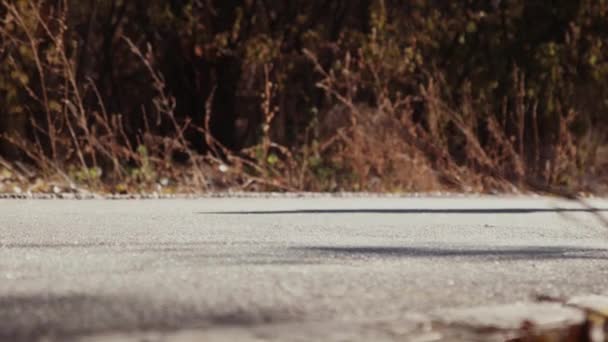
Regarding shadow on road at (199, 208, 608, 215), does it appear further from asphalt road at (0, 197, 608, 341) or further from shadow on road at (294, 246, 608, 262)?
shadow on road at (294, 246, 608, 262)

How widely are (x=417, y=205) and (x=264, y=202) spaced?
1087mm

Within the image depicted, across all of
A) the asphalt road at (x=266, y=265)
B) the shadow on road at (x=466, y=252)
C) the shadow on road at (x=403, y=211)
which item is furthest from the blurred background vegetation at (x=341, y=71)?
the shadow on road at (x=466, y=252)

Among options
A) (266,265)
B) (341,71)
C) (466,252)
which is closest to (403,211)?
(466,252)

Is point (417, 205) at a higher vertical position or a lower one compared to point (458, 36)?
lower

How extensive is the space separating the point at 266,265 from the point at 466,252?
4.09 feet

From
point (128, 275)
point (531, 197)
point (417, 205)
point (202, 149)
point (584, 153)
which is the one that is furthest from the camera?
point (202, 149)

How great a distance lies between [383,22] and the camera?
48.7 feet

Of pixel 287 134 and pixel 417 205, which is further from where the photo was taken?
pixel 287 134

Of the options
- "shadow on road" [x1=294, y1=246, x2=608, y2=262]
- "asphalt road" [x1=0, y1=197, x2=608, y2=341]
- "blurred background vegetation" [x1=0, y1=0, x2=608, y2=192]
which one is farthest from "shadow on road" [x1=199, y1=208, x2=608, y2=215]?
"blurred background vegetation" [x1=0, y1=0, x2=608, y2=192]

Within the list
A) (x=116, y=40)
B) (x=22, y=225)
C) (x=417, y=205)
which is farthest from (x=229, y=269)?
(x=116, y=40)

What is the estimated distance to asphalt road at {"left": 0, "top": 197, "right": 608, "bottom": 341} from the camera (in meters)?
3.96

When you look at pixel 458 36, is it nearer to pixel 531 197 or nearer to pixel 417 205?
pixel 531 197

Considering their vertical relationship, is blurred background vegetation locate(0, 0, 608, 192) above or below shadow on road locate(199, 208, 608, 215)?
above

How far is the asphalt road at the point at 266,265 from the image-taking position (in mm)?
3957
